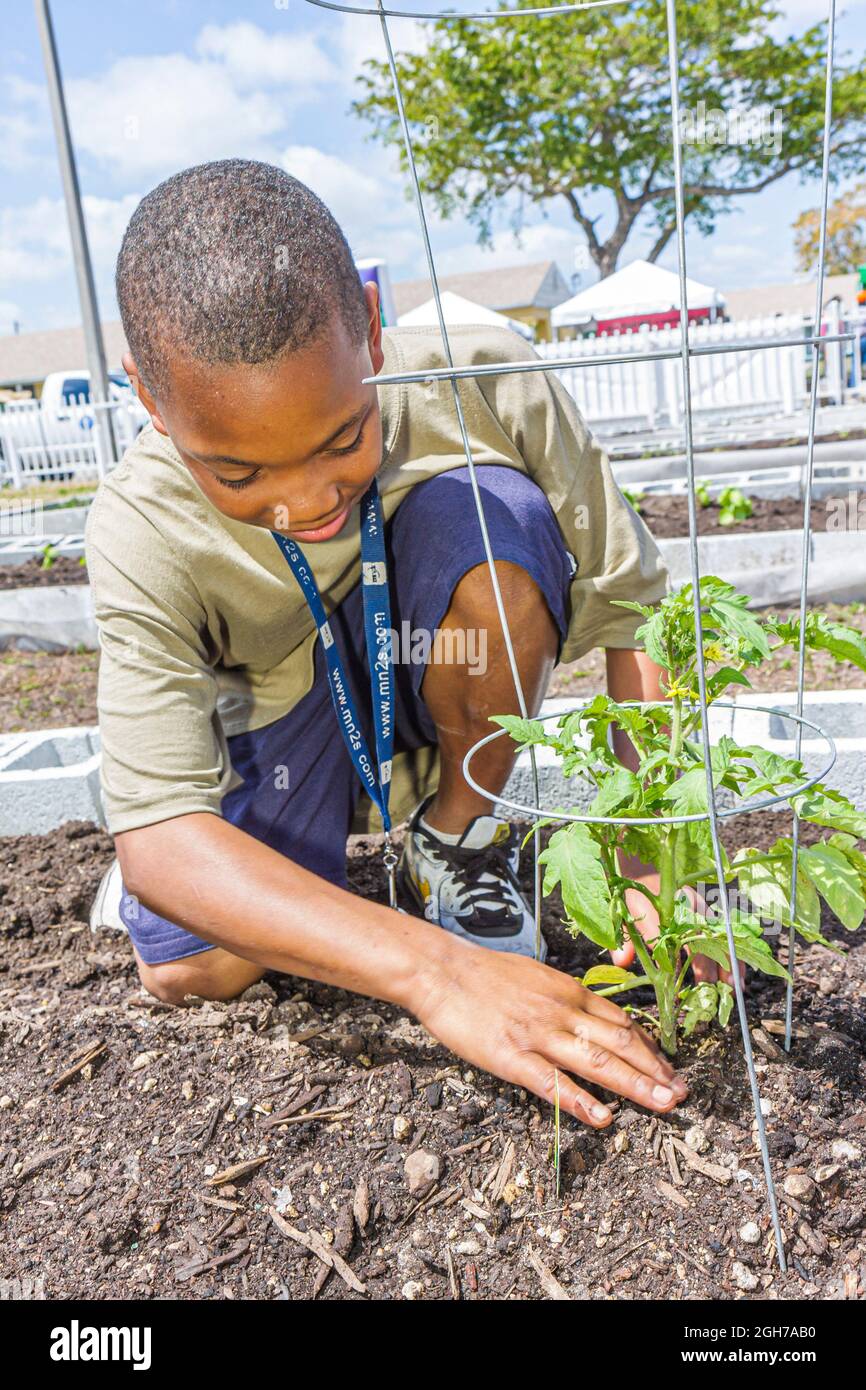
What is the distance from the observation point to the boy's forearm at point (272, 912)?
4.49 feet

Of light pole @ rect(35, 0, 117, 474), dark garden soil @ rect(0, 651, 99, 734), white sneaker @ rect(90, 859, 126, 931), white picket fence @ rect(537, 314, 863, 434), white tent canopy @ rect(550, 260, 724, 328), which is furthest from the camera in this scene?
white tent canopy @ rect(550, 260, 724, 328)

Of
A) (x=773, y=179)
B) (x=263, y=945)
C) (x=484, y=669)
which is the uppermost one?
(x=773, y=179)

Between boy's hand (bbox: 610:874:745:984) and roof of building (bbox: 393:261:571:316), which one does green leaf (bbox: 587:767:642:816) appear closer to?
boy's hand (bbox: 610:874:745:984)

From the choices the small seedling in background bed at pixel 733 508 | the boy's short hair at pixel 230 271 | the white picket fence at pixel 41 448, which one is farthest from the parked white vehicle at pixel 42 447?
the boy's short hair at pixel 230 271

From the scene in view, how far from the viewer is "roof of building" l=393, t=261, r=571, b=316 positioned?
3959 cm

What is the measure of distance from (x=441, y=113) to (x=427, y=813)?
950 inches

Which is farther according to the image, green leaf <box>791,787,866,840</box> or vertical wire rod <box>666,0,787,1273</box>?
green leaf <box>791,787,866,840</box>

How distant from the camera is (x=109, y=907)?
2.13m

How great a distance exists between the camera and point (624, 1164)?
138cm

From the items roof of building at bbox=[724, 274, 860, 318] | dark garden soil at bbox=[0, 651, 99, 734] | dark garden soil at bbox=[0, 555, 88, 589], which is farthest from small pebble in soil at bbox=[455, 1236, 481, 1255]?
roof of building at bbox=[724, 274, 860, 318]

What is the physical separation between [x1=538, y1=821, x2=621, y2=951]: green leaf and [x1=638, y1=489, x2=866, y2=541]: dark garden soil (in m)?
3.91

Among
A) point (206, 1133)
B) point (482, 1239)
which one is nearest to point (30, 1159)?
point (206, 1133)

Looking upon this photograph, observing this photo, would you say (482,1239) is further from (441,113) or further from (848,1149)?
(441,113)

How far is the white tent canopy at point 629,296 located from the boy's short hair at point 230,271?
15.9 metres
